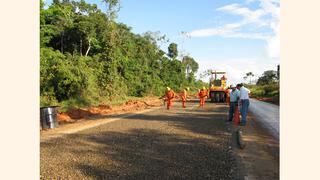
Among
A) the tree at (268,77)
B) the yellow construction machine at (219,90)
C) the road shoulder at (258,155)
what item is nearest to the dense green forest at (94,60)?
the yellow construction machine at (219,90)

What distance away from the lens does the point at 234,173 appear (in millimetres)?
7703

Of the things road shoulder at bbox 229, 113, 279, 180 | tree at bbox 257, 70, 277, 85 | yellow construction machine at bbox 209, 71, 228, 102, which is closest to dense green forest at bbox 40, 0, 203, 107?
yellow construction machine at bbox 209, 71, 228, 102

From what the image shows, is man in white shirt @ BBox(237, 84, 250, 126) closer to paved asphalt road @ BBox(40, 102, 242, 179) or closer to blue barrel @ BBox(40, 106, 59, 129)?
paved asphalt road @ BBox(40, 102, 242, 179)

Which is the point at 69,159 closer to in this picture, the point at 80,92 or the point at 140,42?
the point at 80,92

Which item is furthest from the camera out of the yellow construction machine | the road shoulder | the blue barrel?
the yellow construction machine

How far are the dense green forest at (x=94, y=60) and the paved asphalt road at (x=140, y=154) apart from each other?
12.8m

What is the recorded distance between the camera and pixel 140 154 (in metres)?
9.41

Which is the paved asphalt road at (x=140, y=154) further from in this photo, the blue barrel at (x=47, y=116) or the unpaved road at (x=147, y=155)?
the blue barrel at (x=47, y=116)

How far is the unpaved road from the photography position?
24.8ft

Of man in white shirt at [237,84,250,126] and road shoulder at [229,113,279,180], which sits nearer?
road shoulder at [229,113,279,180]

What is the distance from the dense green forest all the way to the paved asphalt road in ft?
42.1

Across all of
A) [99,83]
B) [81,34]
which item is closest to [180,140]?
[99,83]

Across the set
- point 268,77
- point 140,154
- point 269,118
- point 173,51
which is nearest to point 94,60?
point 269,118

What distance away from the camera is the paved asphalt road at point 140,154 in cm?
755
